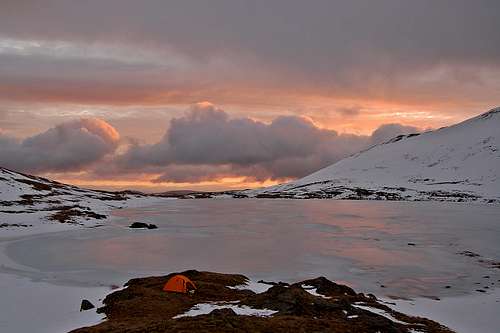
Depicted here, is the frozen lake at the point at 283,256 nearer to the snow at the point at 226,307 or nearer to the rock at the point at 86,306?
the rock at the point at 86,306

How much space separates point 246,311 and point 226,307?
1154 millimetres

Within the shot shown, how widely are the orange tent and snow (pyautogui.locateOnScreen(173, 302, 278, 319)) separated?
114 inches

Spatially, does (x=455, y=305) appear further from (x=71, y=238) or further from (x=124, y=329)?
(x=71, y=238)

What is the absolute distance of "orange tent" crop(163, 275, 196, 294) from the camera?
Answer: 75.5 ft

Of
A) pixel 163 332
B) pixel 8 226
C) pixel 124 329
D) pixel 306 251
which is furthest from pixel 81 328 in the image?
pixel 8 226

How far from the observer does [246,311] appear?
709 inches

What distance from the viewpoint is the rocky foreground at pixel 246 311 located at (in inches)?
599

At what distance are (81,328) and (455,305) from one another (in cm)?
1816

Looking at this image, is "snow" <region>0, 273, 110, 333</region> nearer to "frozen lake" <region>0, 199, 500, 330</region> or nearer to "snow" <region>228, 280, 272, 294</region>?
"frozen lake" <region>0, 199, 500, 330</region>

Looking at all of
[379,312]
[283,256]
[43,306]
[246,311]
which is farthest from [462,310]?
[43,306]

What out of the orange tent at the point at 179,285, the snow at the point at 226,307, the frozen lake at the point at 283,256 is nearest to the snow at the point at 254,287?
the orange tent at the point at 179,285

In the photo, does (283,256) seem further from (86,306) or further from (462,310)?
(86,306)

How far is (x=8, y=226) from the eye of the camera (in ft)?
180

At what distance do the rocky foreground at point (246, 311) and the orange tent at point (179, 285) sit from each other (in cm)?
43
